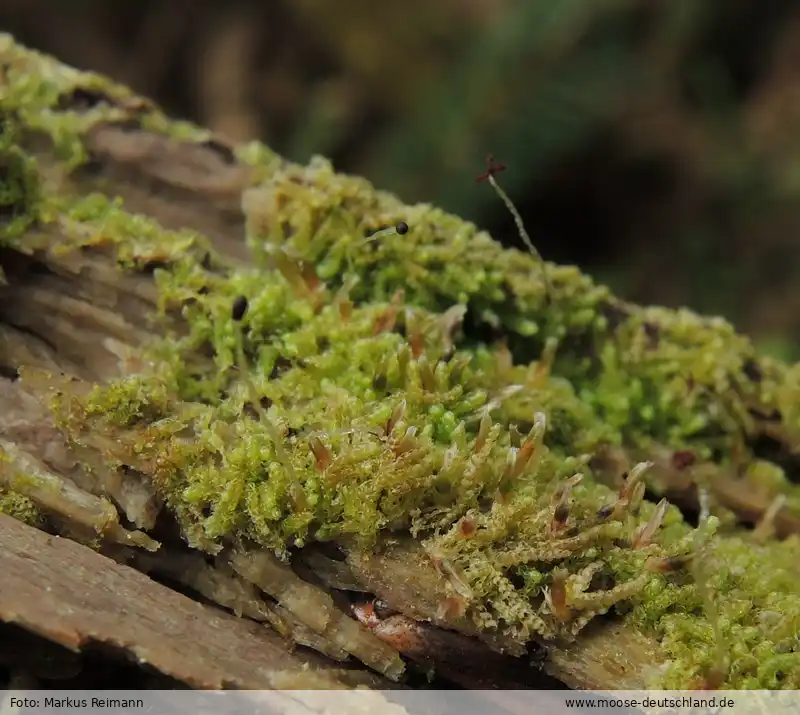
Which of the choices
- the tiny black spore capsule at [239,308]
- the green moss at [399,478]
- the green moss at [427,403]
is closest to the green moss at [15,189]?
the green moss at [427,403]

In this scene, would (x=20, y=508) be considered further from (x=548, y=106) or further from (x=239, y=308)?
(x=548, y=106)

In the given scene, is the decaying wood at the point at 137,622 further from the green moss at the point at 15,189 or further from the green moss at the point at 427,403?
the green moss at the point at 15,189

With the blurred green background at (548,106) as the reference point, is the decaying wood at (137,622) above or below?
below

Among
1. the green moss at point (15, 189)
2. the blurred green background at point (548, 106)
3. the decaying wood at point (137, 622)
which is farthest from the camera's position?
the blurred green background at point (548, 106)

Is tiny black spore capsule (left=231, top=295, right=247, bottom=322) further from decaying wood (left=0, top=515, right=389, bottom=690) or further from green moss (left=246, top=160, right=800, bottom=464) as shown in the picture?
decaying wood (left=0, top=515, right=389, bottom=690)

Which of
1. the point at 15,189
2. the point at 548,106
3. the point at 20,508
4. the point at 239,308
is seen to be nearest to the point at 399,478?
the point at 239,308

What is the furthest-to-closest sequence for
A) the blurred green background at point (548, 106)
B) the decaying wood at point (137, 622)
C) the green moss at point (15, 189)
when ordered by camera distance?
the blurred green background at point (548, 106)
the green moss at point (15, 189)
the decaying wood at point (137, 622)

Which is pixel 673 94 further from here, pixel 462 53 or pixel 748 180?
pixel 462 53
